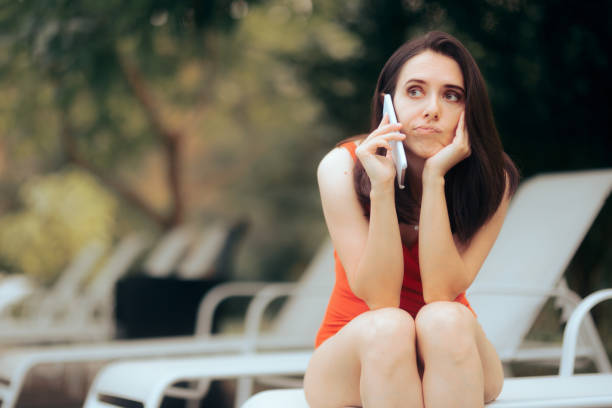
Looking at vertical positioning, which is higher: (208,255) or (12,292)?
(208,255)

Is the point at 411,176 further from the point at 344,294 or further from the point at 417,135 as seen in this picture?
the point at 344,294

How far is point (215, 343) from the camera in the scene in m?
3.43

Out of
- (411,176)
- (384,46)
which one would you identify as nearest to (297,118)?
(384,46)

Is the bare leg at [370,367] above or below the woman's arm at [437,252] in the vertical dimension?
below

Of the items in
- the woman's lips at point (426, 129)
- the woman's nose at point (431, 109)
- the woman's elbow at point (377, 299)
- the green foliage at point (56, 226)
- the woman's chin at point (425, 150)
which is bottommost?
the woman's elbow at point (377, 299)

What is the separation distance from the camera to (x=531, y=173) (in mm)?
5555

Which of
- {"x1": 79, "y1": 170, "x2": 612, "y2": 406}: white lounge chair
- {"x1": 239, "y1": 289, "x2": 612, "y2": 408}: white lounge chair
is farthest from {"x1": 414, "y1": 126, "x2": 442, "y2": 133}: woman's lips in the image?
{"x1": 79, "y1": 170, "x2": 612, "y2": 406}: white lounge chair

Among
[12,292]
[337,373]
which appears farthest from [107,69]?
[337,373]

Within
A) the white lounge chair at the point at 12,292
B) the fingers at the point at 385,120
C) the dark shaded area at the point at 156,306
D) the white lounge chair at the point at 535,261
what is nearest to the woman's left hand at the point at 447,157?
the fingers at the point at 385,120

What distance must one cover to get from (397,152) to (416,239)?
306 millimetres

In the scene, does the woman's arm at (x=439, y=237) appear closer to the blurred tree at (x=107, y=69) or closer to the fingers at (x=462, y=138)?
the fingers at (x=462, y=138)

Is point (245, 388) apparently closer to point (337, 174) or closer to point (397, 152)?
point (337, 174)

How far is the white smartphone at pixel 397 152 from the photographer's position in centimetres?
164

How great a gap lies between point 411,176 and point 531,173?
12.9 ft
